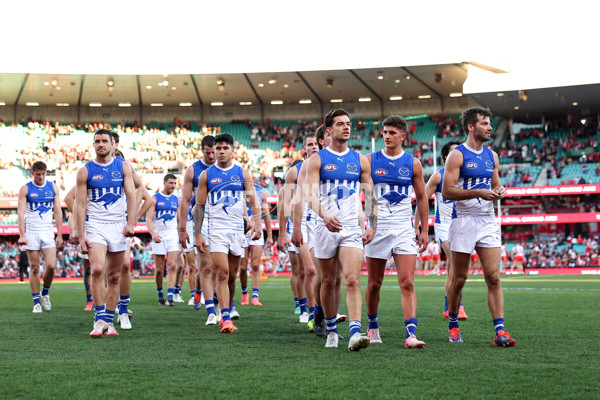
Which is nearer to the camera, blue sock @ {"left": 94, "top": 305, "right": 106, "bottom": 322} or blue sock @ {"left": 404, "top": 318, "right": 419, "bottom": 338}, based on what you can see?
blue sock @ {"left": 404, "top": 318, "right": 419, "bottom": 338}

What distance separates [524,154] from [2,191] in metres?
34.7

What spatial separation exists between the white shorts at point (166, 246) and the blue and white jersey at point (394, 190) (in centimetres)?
800

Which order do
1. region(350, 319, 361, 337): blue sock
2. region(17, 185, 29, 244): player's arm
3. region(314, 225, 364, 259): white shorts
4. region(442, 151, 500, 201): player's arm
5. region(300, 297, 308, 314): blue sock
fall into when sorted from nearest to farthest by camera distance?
region(350, 319, 361, 337): blue sock → region(314, 225, 364, 259): white shorts → region(442, 151, 500, 201): player's arm → region(300, 297, 308, 314): blue sock → region(17, 185, 29, 244): player's arm

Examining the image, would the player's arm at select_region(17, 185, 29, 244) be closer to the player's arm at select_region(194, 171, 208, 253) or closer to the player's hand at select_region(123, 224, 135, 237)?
the player's hand at select_region(123, 224, 135, 237)

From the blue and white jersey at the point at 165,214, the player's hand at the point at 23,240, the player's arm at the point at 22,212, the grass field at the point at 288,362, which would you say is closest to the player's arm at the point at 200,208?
the grass field at the point at 288,362

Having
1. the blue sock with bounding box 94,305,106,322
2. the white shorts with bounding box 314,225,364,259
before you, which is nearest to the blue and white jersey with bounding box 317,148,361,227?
the white shorts with bounding box 314,225,364,259

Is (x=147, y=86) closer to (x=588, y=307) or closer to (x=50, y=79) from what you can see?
(x=50, y=79)

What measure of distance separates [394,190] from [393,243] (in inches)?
22.0

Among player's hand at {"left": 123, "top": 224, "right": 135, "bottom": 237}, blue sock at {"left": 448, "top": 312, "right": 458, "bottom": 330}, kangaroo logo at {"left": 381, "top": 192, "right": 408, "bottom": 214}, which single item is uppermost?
kangaroo logo at {"left": 381, "top": 192, "right": 408, "bottom": 214}

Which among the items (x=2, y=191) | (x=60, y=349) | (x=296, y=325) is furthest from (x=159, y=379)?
(x=2, y=191)

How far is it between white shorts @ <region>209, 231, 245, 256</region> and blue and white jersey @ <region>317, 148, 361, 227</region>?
236cm

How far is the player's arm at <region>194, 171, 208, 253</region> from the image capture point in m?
9.51

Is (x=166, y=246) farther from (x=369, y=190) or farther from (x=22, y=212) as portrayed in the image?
(x=369, y=190)

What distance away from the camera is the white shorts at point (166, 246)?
15.2 metres
